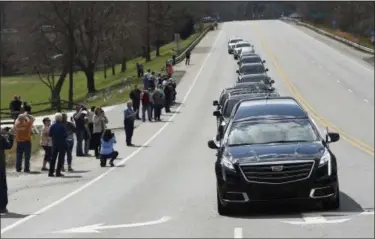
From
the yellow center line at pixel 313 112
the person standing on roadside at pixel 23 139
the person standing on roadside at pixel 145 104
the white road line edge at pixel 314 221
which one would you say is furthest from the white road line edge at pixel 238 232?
the person standing on roadside at pixel 145 104

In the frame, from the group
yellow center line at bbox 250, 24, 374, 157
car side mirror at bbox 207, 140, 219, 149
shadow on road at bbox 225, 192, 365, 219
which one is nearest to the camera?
yellow center line at bbox 250, 24, 374, 157

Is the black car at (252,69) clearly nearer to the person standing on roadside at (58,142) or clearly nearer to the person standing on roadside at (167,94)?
the person standing on roadside at (167,94)

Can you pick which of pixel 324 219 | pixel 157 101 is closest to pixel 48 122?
pixel 324 219

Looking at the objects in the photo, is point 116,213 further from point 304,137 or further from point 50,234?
point 304,137

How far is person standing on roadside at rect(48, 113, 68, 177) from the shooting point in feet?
62.7

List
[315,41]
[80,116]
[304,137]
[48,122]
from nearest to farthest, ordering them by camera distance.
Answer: [304,137] → [48,122] → [80,116] → [315,41]

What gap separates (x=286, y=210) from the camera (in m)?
11.3

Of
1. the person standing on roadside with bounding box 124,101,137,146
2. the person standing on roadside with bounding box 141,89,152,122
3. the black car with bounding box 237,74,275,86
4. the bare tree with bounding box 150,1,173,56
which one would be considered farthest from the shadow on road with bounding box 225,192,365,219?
the black car with bounding box 237,74,275,86

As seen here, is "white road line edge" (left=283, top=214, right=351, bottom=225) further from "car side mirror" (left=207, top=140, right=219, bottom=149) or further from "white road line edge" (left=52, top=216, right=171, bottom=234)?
"car side mirror" (left=207, top=140, right=219, bottom=149)

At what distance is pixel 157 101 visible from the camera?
3531cm

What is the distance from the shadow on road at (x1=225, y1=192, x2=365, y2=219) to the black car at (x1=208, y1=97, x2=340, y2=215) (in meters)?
0.18

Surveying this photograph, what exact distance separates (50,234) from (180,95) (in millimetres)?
34361

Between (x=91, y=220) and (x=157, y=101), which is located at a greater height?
(x=91, y=220)

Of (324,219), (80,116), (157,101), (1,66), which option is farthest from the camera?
(1,66)
